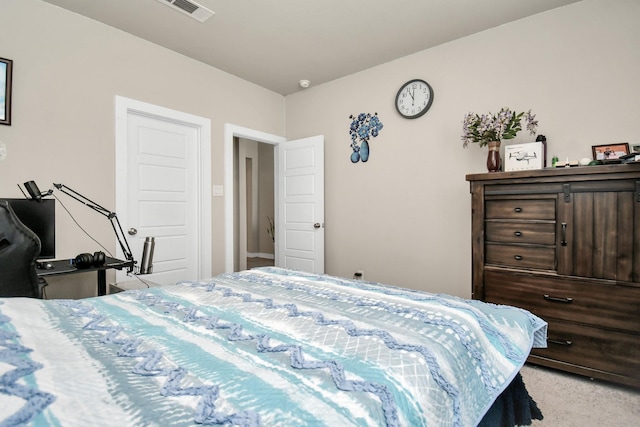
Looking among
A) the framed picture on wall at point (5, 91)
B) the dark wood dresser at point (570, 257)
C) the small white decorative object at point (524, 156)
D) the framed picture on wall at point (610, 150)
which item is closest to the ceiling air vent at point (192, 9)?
the framed picture on wall at point (5, 91)

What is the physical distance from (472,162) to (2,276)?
127 inches

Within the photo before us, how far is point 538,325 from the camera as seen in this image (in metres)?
1.33

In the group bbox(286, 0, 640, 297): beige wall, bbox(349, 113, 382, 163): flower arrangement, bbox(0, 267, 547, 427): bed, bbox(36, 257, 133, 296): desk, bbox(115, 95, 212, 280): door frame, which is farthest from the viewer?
bbox(349, 113, 382, 163): flower arrangement

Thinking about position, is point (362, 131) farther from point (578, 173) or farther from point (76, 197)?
point (76, 197)

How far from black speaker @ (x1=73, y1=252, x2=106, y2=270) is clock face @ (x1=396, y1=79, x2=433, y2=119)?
294 centimetres

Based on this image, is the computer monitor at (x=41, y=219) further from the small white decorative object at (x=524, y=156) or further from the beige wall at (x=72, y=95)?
the small white decorative object at (x=524, y=156)

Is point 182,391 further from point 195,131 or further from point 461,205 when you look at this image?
point 195,131

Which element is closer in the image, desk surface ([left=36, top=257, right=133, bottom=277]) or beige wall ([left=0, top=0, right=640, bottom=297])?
desk surface ([left=36, top=257, right=133, bottom=277])

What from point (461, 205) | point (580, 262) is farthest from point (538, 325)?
point (461, 205)

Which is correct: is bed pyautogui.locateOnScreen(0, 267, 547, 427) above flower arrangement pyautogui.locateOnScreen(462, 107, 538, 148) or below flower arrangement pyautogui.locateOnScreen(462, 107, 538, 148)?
below

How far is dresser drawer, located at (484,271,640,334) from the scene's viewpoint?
6.35ft

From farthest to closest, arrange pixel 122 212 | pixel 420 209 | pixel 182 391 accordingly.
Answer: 1. pixel 420 209
2. pixel 122 212
3. pixel 182 391

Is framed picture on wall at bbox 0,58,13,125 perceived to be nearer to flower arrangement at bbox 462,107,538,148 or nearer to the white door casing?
the white door casing

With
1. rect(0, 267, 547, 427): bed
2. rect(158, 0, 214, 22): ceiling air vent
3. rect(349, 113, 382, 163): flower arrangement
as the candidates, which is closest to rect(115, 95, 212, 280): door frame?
rect(158, 0, 214, 22): ceiling air vent
